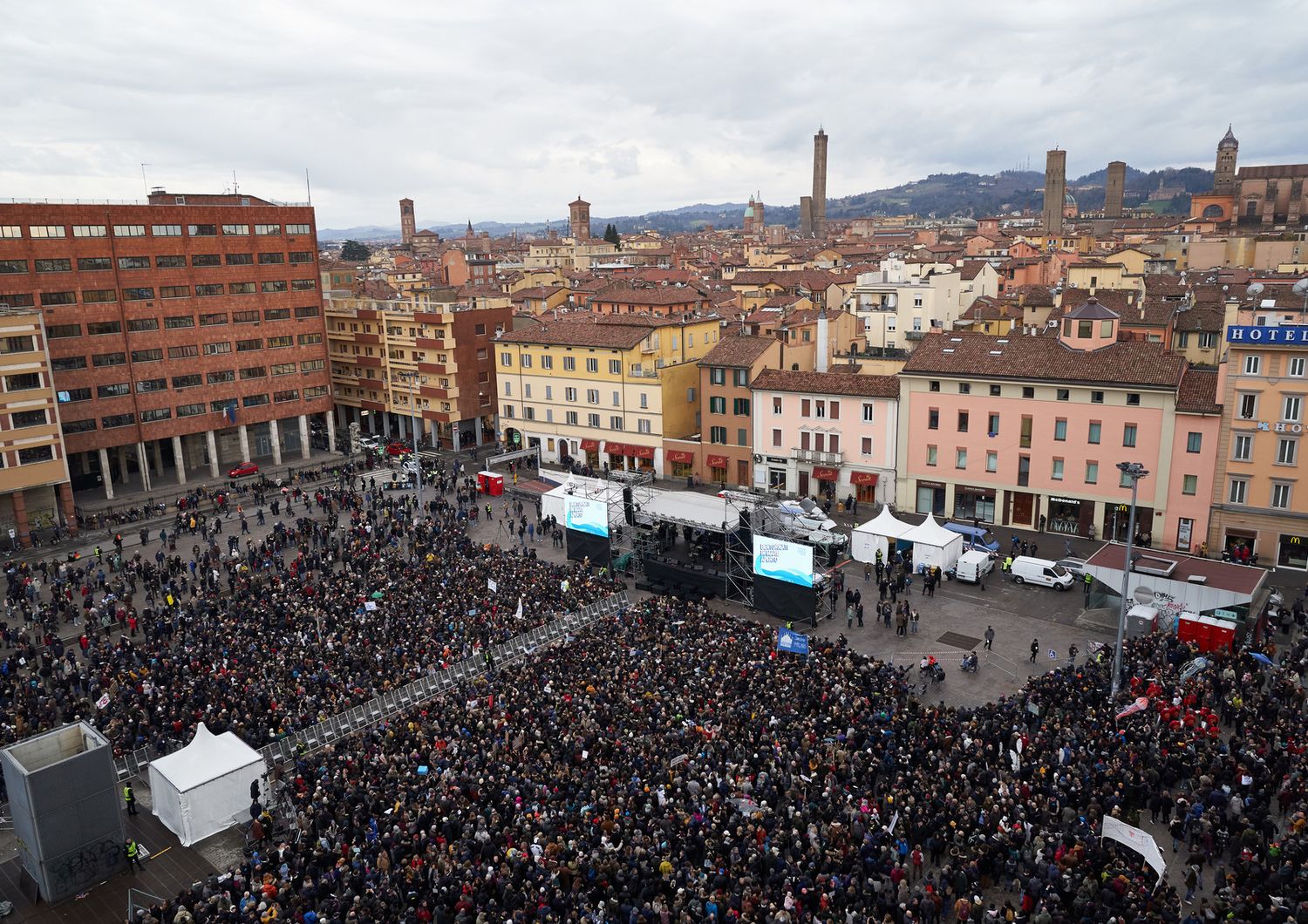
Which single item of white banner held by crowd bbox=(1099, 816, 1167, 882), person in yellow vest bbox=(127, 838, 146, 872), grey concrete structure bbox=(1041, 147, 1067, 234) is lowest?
person in yellow vest bbox=(127, 838, 146, 872)

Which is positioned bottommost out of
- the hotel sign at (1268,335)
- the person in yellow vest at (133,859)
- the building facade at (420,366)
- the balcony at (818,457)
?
the person in yellow vest at (133,859)

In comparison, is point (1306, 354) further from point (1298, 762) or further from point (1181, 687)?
point (1298, 762)

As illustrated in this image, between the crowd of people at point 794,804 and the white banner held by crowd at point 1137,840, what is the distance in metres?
Answer: 0.35

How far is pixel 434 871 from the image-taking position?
19.1m

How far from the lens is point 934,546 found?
38.2 meters

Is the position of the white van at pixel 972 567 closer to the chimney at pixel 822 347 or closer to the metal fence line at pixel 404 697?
the metal fence line at pixel 404 697

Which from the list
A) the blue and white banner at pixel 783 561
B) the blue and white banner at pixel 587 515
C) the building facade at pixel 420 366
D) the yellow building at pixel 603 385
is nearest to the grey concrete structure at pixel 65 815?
the blue and white banner at pixel 783 561

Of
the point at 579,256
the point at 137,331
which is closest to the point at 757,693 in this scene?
the point at 137,331

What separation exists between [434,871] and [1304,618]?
2953cm

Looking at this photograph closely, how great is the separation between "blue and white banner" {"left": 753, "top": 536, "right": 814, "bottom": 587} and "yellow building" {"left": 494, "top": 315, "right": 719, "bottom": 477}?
23.1 metres

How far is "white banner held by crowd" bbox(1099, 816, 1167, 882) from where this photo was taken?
1758cm

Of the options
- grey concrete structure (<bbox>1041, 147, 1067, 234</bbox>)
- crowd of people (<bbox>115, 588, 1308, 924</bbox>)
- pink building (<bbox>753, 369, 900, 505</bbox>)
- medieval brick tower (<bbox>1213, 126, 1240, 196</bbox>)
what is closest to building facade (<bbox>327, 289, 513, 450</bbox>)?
pink building (<bbox>753, 369, 900, 505</bbox>)

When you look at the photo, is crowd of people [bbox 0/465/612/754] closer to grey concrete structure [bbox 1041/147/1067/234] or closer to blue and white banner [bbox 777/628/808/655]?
blue and white banner [bbox 777/628/808/655]

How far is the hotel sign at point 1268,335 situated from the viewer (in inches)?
1414
